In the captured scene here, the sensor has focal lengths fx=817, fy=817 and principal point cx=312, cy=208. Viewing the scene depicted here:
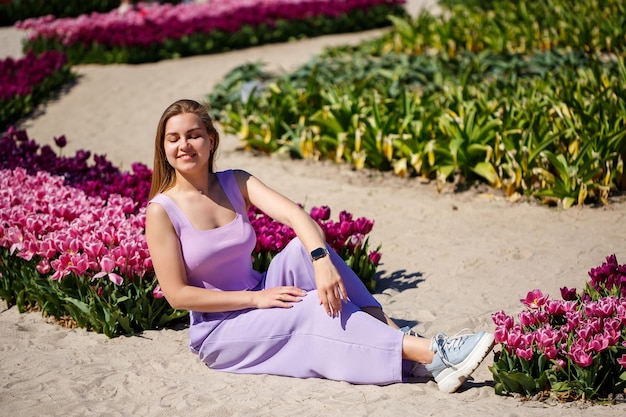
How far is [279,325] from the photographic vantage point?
3525 mm

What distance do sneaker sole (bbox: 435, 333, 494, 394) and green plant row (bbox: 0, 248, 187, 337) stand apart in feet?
4.93

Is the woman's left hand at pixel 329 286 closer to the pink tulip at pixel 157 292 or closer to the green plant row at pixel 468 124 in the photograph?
the pink tulip at pixel 157 292

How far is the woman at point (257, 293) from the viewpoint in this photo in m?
3.44

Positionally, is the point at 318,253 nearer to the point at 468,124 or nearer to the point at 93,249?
the point at 93,249

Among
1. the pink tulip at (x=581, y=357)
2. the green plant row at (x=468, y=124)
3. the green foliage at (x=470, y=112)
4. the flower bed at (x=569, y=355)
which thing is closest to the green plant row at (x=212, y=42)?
the green foliage at (x=470, y=112)

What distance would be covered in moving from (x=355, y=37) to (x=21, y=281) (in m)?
9.85

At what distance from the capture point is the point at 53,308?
14.6ft

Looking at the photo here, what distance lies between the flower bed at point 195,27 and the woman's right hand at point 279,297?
8889 millimetres

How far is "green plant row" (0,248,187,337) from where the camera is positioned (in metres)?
4.18

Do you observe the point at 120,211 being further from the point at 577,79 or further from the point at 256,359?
the point at 577,79

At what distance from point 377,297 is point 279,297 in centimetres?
136

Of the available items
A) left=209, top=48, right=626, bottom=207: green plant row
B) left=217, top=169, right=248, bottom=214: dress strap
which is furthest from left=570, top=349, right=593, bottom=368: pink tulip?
left=209, top=48, right=626, bottom=207: green plant row

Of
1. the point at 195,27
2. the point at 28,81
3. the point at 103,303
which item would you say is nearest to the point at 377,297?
the point at 103,303

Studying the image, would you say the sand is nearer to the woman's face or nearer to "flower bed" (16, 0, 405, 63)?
the woman's face
